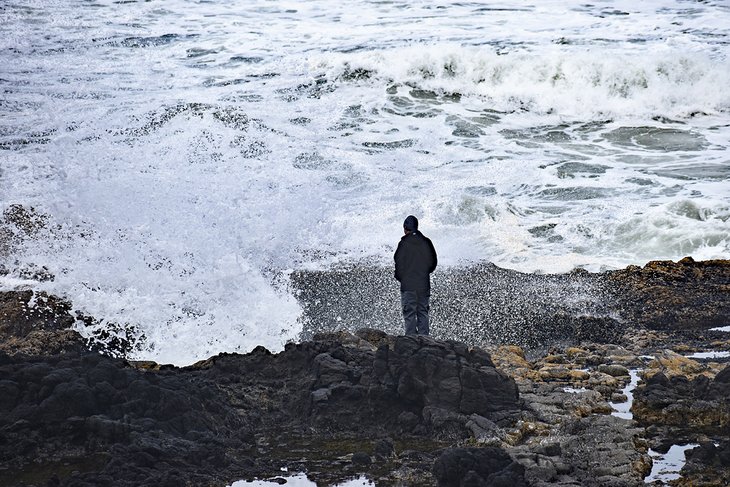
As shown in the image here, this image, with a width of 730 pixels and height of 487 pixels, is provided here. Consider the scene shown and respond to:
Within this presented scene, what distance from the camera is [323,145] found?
19.6 metres

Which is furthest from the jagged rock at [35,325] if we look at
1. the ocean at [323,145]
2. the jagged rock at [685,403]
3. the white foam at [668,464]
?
the white foam at [668,464]

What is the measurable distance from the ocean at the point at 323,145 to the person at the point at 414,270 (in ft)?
6.15

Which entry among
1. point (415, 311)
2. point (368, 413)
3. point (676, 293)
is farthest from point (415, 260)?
point (676, 293)

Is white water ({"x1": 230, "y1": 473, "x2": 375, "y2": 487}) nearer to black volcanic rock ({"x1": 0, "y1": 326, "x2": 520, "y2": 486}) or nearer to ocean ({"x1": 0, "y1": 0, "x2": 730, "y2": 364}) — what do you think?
black volcanic rock ({"x1": 0, "y1": 326, "x2": 520, "y2": 486})

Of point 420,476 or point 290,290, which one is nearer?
point 420,476

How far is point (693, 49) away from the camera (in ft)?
80.9

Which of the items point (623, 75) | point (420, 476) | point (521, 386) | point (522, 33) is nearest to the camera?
point (420, 476)

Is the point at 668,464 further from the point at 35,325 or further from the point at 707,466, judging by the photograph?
the point at 35,325

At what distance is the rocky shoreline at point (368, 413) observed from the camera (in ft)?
21.1

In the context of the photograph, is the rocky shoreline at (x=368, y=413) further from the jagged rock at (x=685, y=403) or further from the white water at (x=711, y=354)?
the white water at (x=711, y=354)

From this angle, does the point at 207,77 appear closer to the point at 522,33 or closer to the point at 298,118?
the point at 298,118

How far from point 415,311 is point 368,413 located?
274cm

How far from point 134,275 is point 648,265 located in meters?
6.98

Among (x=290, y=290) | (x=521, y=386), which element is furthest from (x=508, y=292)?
(x=521, y=386)
